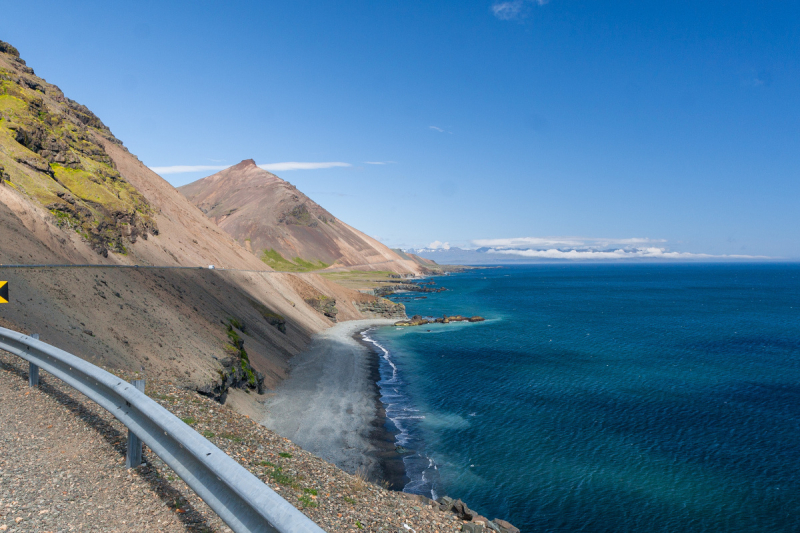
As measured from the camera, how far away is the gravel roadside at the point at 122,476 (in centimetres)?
632

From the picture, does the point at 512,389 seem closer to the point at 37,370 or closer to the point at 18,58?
the point at 37,370

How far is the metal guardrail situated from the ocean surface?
19478 millimetres

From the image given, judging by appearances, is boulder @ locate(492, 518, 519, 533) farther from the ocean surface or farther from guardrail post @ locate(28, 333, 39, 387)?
guardrail post @ locate(28, 333, 39, 387)

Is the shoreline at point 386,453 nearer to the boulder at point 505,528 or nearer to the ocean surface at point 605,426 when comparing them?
the ocean surface at point 605,426

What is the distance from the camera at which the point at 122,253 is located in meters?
49.2

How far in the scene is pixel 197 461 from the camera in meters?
6.14

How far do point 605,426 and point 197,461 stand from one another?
33.9 m

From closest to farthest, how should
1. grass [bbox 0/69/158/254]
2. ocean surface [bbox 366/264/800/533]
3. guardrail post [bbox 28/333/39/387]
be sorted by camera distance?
guardrail post [bbox 28/333/39/387] → ocean surface [bbox 366/264/800/533] → grass [bbox 0/69/158/254]

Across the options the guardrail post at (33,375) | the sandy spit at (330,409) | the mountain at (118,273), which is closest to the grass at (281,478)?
the guardrail post at (33,375)

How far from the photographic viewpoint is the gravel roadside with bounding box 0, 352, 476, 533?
632cm

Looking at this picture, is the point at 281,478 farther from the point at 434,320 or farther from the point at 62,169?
the point at 434,320

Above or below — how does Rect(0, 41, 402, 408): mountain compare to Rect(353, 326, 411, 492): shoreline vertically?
above

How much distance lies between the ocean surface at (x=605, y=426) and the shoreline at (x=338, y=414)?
1.50 meters

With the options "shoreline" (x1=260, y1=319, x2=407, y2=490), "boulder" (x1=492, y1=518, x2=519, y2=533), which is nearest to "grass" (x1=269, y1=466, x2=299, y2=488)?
"boulder" (x1=492, y1=518, x2=519, y2=533)
